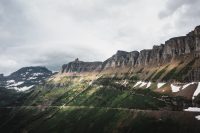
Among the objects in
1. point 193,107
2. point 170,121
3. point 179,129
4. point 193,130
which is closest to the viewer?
point 193,130

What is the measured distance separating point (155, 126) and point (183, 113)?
59.7 ft

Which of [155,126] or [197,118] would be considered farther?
[155,126]

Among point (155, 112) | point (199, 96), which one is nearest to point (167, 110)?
point (155, 112)

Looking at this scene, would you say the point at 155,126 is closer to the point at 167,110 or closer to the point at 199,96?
the point at 167,110

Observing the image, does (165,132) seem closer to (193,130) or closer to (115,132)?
(193,130)

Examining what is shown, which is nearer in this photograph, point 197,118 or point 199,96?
point 197,118

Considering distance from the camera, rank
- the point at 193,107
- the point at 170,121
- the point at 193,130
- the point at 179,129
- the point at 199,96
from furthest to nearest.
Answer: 1. the point at 199,96
2. the point at 193,107
3. the point at 170,121
4. the point at 179,129
5. the point at 193,130

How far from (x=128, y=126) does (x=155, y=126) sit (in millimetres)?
26511

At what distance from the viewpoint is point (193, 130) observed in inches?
5763

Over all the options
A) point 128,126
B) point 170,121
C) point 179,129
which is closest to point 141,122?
point 128,126

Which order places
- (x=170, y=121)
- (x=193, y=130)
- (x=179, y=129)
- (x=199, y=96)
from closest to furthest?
(x=193, y=130), (x=179, y=129), (x=170, y=121), (x=199, y=96)

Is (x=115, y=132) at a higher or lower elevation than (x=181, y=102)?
lower

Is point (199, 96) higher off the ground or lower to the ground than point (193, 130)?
higher

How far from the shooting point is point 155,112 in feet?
642
